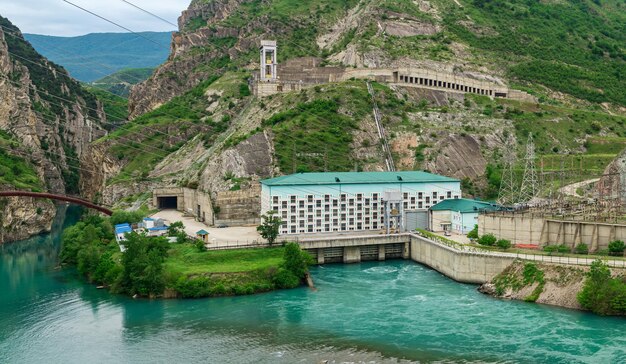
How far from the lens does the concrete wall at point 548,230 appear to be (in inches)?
2687

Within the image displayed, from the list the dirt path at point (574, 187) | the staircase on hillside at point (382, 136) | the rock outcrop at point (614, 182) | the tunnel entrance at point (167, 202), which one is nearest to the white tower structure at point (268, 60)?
the staircase on hillside at point (382, 136)

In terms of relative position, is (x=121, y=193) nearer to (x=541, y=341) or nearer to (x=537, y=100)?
(x=537, y=100)

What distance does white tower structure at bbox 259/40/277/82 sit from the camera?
130000 millimetres

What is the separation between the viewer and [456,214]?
84625 millimetres

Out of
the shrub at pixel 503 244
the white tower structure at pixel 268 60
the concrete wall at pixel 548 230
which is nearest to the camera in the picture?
the concrete wall at pixel 548 230

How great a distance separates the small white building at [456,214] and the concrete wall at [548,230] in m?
5.02

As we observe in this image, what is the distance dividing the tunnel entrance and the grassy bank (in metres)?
31.2

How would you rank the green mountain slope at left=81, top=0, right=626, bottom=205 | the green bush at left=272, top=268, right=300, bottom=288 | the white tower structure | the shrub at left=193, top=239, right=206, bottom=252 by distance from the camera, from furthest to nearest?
1. the white tower structure
2. the green mountain slope at left=81, top=0, right=626, bottom=205
3. the shrub at left=193, top=239, right=206, bottom=252
4. the green bush at left=272, top=268, right=300, bottom=288

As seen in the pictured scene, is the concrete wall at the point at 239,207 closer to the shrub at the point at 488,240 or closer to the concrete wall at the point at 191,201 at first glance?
the concrete wall at the point at 191,201

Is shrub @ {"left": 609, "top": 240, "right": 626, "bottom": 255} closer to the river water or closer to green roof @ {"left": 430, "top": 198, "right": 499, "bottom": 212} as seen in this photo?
the river water

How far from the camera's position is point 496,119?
390 ft

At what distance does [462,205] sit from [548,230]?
45.2 ft

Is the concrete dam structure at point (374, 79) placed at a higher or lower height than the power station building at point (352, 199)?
higher

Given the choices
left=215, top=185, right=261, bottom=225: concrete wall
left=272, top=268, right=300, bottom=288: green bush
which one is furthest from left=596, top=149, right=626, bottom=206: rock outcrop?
left=215, top=185, right=261, bottom=225: concrete wall
